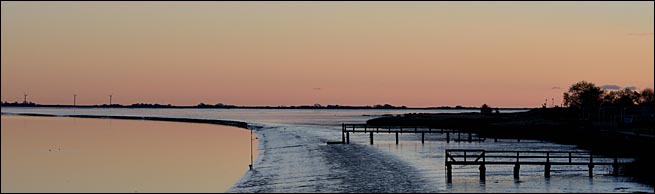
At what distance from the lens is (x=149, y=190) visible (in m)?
47.8

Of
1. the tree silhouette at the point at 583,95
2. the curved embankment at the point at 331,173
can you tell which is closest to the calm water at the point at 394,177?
the curved embankment at the point at 331,173

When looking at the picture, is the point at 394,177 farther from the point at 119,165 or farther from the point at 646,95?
the point at 646,95

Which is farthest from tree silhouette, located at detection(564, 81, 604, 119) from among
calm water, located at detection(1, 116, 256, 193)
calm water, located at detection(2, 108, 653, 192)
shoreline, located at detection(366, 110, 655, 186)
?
calm water, located at detection(2, 108, 653, 192)

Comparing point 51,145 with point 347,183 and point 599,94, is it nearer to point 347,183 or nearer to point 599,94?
point 347,183

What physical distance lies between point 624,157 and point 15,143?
6212 centimetres

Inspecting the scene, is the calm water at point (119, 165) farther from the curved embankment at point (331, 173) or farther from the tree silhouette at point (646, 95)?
the tree silhouette at point (646, 95)

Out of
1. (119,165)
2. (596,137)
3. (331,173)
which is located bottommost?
(119,165)

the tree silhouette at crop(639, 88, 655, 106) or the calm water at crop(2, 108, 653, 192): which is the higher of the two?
the tree silhouette at crop(639, 88, 655, 106)

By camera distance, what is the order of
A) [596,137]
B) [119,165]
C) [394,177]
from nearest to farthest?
[394,177], [119,165], [596,137]

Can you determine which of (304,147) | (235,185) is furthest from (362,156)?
(235,185)

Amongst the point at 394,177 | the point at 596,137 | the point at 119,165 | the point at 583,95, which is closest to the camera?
the point at 394,177

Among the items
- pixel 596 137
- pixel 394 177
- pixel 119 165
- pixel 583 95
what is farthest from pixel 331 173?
pixel 583 95

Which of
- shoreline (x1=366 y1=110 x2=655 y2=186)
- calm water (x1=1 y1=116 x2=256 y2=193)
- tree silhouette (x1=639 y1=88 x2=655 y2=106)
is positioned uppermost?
tree silhouette (x1=639 y1=88 x2=655 y2=106)

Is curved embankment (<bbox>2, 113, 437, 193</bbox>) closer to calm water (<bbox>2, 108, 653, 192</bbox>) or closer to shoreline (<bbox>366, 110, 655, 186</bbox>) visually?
calm water (<bbox>2, 108, 653, 192</bbox>)
